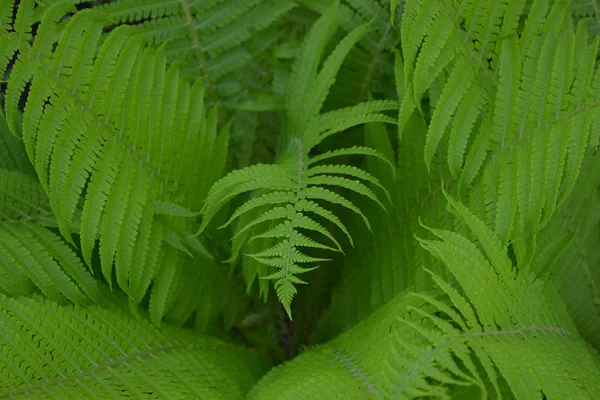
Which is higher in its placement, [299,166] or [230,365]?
[299,166]

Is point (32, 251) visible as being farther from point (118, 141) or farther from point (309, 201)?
point (309, 201)

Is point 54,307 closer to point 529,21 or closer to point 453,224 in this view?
point 453,224

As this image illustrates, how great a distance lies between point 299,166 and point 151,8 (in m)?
0.45

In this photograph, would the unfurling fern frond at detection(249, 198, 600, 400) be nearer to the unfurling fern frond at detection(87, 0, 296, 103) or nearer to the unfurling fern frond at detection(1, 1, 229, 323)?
the unfurling fern frond at detection(1, 1, 229, 323)

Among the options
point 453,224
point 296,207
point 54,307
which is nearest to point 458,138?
point 453,224

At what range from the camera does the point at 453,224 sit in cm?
97

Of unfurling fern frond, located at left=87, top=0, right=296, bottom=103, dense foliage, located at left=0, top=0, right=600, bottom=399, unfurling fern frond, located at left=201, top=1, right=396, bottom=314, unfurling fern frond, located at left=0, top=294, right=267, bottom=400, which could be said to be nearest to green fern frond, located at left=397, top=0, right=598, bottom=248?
dense foliage, located at left=0, top=0, right=600, bottom=399

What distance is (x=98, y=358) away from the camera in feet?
2.92

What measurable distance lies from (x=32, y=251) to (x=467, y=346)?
712 mm

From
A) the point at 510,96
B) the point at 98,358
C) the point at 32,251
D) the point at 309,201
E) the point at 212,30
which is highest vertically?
the point at 212,30

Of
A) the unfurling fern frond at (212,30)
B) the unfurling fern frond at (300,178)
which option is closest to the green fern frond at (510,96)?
the unfurling fern frond at (300,178)

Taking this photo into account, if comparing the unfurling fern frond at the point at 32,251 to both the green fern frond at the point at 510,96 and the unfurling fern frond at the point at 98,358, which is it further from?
the green fern frond at the point at 510,96

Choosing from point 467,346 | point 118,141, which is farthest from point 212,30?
point 467,346

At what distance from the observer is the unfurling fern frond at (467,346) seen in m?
0.68
